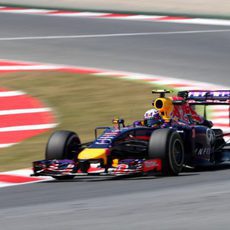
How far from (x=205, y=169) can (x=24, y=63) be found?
9.48m

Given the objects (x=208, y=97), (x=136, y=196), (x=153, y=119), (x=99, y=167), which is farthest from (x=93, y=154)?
(x=208, y=97)

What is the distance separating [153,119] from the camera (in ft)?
41.4

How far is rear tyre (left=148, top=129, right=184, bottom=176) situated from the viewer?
1161cm

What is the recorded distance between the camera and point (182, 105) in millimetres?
13023

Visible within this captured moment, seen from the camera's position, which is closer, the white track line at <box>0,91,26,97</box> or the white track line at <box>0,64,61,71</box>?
the white track line at <box>0,91,26,97</box>

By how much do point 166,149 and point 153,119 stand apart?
1.09 m

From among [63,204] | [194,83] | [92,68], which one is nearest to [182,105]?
[63,204]

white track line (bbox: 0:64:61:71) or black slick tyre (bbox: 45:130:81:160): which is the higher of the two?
white track line (bbox: 0:64:61:71)

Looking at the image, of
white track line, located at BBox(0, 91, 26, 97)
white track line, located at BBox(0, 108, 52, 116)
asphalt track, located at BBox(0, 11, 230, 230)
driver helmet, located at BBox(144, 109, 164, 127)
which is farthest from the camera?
white track line, located at BBox(0, 91, 26, 97)

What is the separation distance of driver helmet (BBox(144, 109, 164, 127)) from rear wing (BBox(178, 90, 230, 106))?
1.02m

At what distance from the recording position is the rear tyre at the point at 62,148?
12258mm

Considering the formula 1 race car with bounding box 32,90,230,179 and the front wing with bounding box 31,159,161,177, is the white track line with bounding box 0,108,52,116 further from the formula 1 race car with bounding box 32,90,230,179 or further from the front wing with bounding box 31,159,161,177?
the front wing with bounding box 31,159,161,177

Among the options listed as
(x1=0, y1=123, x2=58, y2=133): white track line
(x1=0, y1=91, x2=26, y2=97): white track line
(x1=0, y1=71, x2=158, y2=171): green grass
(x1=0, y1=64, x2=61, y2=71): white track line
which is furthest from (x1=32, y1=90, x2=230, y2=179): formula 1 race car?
(x1=0, y1=64, x2=61, y2=71): white track line

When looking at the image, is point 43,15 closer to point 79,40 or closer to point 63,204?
point 79,40
